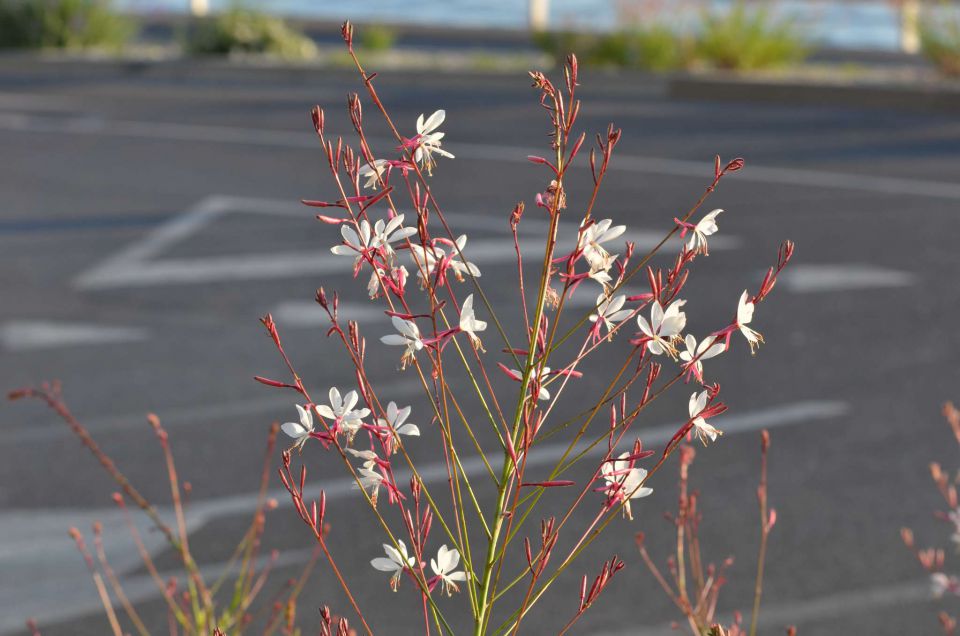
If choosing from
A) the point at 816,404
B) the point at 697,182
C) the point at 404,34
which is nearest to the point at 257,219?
the point at 697,182

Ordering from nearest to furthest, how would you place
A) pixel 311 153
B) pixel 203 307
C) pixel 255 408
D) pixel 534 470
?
pixel 534 470 → pixel 255 408 → pixel 203 307 → pixel 311 153

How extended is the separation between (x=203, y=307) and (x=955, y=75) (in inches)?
410

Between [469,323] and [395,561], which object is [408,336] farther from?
[395,561]

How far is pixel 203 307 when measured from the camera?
778 centimetres

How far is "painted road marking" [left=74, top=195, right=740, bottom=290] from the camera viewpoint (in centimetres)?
833

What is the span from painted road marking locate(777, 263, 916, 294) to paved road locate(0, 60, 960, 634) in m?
0.02

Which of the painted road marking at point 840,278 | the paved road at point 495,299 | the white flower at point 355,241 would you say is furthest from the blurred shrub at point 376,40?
the white flower at point 355,241

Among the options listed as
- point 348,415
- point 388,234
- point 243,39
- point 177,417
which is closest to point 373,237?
point 388,234

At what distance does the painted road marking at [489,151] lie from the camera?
430 inches

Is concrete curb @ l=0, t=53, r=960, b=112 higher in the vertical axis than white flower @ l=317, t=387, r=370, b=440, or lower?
lower

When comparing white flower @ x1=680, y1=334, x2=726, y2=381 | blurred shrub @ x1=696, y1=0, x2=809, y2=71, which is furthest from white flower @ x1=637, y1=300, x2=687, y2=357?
blurred shrub @ x1=696, y1=0, x2=809, y2=71

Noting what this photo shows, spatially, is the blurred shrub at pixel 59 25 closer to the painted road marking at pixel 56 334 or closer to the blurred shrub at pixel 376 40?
the blurred shrub at pixel 376 40

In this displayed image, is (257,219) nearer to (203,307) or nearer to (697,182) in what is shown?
(203,307)

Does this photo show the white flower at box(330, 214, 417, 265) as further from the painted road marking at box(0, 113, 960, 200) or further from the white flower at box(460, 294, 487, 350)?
the painted road marking at box(0, 113, 960, 200)
